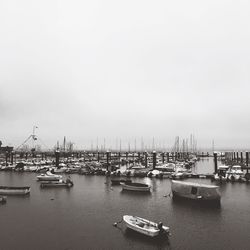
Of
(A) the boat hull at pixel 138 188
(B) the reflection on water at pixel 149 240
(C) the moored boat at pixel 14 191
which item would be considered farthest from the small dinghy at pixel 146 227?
A: (C) the moored boat at pixel 14 191

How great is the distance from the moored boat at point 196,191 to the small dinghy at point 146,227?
55.2 feet

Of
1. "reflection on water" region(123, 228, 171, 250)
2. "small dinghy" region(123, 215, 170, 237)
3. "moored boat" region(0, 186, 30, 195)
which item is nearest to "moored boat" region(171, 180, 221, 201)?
"small dinghy" region(123, 215, 170, 237)

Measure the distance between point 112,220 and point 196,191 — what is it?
17067 mm

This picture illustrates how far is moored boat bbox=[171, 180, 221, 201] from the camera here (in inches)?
1793

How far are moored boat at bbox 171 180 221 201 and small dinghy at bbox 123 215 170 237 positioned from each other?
55.2ft

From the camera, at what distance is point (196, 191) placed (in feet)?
155

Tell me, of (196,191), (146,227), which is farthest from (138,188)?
(146,227)

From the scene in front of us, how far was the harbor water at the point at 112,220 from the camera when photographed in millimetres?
28812

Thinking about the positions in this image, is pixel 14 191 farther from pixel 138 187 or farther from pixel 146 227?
pixel 146 227

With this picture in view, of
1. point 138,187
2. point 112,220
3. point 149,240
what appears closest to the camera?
point 149,240

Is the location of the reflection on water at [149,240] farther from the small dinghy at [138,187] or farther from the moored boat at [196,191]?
the small dinghy at [138,187]

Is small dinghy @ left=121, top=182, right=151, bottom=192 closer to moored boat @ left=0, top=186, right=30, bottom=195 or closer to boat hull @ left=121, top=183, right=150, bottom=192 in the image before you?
boat hull @ left=121, top=183, right=150, bottom=192

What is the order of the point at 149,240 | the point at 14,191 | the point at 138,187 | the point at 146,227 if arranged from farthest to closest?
the point at 138,187 < the point at 14,191 < the point at 146,227 < the point at 149,240

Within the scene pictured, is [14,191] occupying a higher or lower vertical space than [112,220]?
higher
